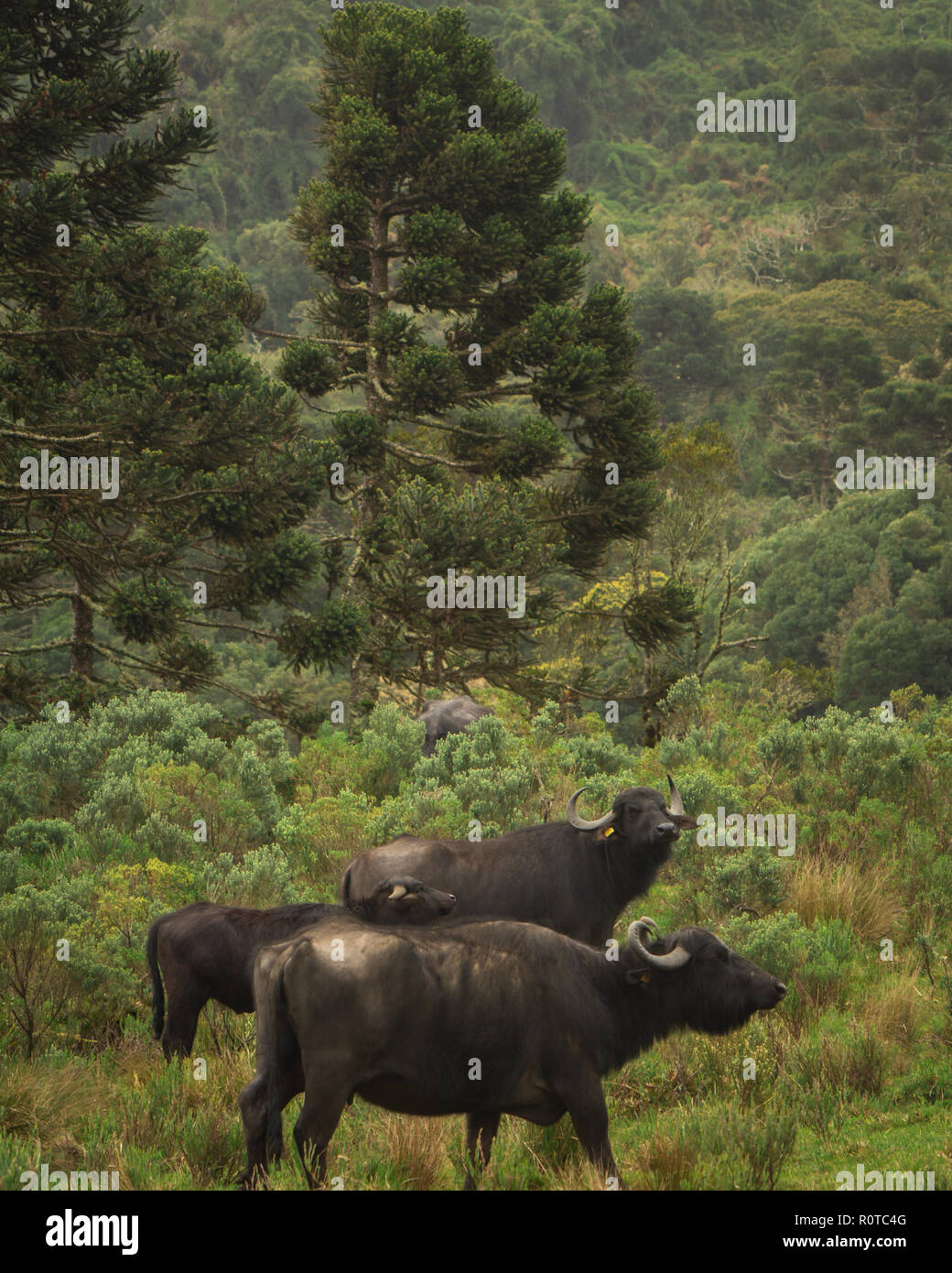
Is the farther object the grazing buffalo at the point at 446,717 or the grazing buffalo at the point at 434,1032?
the grazing buffalo at the point at 446,717

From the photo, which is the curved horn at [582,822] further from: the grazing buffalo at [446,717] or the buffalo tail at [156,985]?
the grazing buffalo at [446,717]

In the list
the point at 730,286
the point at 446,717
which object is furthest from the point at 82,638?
the point at 730,286

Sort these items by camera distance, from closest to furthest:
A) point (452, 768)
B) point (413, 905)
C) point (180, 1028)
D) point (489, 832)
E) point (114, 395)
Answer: point (413, 905)
point (180, 1028)
point (489, 832)
point (452, 768)
point (114, 395)

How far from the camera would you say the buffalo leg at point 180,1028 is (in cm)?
839

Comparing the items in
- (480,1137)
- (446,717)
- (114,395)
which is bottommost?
(480,1137)

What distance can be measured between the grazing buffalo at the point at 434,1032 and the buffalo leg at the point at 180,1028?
202 centimetres

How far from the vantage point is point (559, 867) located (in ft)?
31.0

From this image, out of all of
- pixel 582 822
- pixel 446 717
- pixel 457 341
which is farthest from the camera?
pixel 457 341

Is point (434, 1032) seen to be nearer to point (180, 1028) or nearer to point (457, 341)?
point (180, 1028)

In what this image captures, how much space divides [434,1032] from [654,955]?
4.61 feet

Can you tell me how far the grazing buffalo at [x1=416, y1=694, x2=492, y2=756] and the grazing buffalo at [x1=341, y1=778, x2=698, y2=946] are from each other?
292 inches

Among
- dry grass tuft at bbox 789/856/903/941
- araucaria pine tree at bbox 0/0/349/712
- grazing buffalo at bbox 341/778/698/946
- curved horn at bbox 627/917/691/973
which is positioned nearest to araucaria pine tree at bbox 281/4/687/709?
araucaria pine tree at bbox 0/0/349/712

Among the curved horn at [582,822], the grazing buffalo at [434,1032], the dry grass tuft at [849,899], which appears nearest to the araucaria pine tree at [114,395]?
the curved horn at [582,822]

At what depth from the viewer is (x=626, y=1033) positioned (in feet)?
22.8
